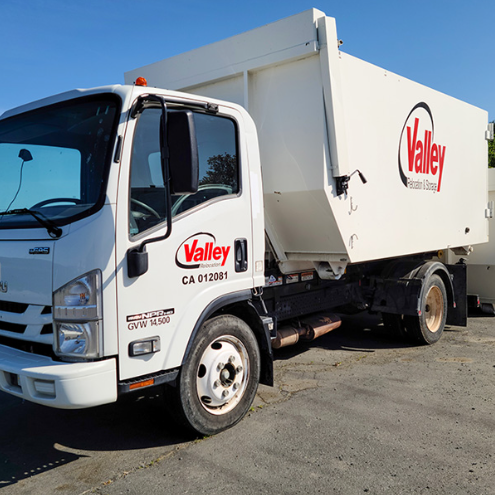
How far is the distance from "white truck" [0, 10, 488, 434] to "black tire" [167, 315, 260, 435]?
14 millimetres

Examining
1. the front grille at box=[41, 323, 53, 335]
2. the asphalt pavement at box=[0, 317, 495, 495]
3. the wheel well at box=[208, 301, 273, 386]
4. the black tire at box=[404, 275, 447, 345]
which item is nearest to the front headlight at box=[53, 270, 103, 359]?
the front grille at box=[41, 323, 53, 335]

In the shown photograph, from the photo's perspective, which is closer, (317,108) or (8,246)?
(8,246)

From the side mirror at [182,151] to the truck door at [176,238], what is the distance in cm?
22

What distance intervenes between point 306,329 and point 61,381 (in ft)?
Result: 11.5

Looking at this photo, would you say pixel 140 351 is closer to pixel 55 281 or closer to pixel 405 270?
pixel 55 281

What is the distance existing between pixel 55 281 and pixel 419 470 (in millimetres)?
2718

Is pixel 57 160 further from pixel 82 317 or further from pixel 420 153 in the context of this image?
pixel 420 153

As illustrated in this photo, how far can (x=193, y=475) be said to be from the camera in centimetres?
347

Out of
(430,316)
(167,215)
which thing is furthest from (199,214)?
(430,316)

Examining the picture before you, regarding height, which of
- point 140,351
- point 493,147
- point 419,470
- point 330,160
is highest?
point 493,147

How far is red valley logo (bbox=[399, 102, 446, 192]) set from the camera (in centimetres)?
636

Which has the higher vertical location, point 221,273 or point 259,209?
point 259,209

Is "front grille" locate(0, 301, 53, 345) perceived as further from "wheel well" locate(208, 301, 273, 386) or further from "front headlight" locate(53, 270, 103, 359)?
"wheel well" locate(208, 301, 273, 386)

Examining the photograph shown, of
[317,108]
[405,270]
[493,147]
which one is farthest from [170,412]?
[493,147]
